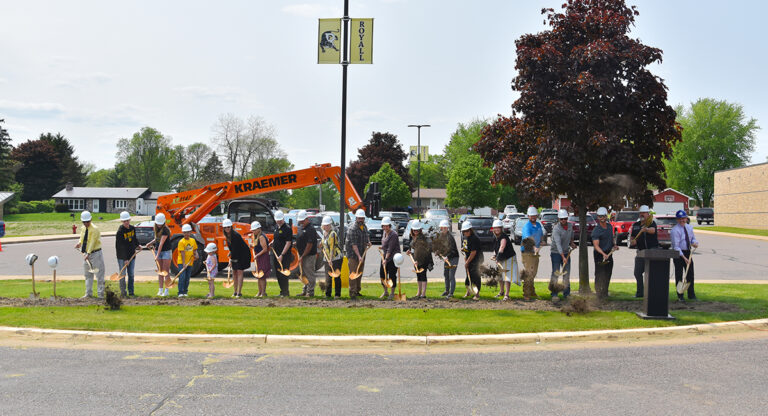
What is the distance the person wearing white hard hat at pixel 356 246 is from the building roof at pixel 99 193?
3506 inches

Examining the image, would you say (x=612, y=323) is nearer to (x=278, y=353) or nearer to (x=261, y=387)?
(x=278, y=353)

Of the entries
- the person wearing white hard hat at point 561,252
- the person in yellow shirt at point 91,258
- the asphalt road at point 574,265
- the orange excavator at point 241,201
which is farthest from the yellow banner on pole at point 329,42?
the person wearing white hard hat at point 561,252

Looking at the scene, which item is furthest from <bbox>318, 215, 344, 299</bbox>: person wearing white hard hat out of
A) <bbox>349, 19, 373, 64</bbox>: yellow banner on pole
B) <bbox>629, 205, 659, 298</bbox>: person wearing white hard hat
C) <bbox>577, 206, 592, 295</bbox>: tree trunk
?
<bbox>629, 205, 659, 298</bbox>: person wearing white hard hat

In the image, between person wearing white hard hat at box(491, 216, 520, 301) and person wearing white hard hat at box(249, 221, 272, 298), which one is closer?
person wearing white hard hat at box(491, 216, 520, 301)

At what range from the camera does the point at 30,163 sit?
87250mm

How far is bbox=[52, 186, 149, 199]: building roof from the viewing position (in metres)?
89.1

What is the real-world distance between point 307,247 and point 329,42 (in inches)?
208

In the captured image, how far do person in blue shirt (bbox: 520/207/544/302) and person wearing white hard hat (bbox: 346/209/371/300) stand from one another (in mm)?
3028

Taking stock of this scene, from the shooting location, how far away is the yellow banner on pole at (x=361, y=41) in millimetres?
13992

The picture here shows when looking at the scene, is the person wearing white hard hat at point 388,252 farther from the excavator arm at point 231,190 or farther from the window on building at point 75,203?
the window on building at point 75,203

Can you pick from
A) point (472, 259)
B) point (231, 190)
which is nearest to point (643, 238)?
point (472, 259)

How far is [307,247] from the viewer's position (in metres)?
11.6

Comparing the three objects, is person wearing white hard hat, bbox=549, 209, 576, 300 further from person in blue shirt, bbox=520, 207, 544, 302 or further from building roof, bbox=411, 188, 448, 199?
building roof, bbox=411, 188, 448, 199

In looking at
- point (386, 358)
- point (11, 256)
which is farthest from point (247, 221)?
point (11, 256)
